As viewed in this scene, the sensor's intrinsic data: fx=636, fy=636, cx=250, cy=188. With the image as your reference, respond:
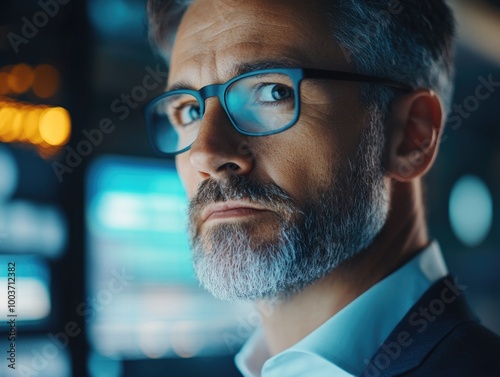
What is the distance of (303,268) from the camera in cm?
106

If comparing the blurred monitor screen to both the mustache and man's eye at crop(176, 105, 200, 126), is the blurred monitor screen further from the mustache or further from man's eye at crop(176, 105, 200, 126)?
the mustache

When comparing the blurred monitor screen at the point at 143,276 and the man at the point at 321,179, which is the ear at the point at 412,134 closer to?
the man at the point at 321,179

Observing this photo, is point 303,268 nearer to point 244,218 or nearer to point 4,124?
point 244,218

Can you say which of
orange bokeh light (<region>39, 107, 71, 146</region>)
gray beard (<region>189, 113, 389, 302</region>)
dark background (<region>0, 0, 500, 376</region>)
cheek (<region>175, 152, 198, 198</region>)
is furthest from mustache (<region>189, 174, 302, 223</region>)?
orange bokeh light (<region>39, 107, 71, 146</region>)

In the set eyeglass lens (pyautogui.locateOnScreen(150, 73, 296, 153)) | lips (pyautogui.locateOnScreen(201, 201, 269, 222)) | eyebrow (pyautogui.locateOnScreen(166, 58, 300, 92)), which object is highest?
eyebrow (pyautogui.locateOnScreen(166, 58, 300, 92))

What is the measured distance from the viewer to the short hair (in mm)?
1136

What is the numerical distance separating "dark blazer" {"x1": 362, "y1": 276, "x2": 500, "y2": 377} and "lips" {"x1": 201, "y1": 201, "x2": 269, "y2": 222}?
294 millimetres

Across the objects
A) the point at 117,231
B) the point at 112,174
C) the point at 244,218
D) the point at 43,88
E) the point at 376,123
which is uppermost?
the point at 43,88

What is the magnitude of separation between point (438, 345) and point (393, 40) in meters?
0.56

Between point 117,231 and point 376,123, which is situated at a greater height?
point 117,231

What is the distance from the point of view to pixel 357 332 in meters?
1.04

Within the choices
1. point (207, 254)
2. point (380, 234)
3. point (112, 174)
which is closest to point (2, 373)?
point (112, 174)

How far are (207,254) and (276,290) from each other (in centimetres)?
13

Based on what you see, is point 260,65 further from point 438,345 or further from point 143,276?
point 143,276
